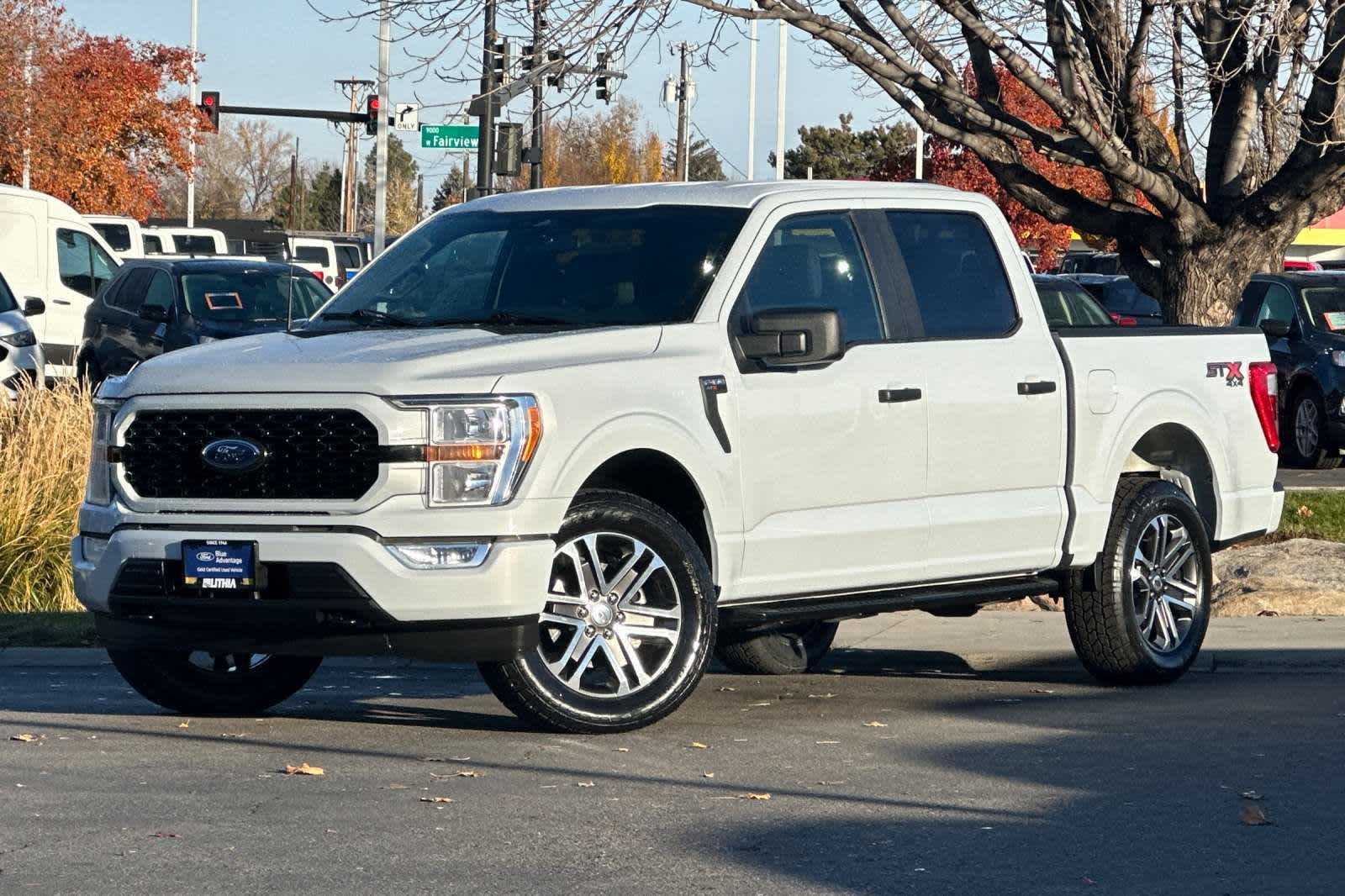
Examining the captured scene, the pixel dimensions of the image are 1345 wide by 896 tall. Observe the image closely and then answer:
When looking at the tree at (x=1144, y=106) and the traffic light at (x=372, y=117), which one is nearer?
the tree at (x=1144, y=106)

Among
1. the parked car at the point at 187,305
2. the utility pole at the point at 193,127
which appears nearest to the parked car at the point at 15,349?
the parked car at the point at 187,305

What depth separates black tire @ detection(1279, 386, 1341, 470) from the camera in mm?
21906

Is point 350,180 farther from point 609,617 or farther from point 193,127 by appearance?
point 609,617

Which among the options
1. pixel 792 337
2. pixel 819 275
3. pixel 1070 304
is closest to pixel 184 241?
pixel 1070 304

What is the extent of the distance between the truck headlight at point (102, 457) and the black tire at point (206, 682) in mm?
685

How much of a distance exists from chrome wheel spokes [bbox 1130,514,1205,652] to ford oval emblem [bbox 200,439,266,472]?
13.2ft

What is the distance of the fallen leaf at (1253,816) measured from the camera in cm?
677

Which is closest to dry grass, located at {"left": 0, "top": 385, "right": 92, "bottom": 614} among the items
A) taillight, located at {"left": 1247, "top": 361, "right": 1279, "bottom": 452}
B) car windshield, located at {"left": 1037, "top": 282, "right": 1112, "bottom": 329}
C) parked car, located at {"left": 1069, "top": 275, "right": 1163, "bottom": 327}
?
taillight, located at {"left": 1247, "top": 361, "right": 1279, "bottom": 452}

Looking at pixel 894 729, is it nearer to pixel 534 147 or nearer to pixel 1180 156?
pixel 1180 156

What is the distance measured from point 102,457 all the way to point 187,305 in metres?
14.6

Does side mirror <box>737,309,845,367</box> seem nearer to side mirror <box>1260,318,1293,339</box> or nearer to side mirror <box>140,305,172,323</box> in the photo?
side mirror <box>1260,318,1293,339</box>

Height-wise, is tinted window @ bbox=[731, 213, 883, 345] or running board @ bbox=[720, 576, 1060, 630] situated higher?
tinted window @ bbox=[731, 213, 883, 345]

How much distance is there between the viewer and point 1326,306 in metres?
22.4

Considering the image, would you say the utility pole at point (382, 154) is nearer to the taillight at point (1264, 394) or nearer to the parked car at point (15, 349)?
the parked car at point (15, 349)
